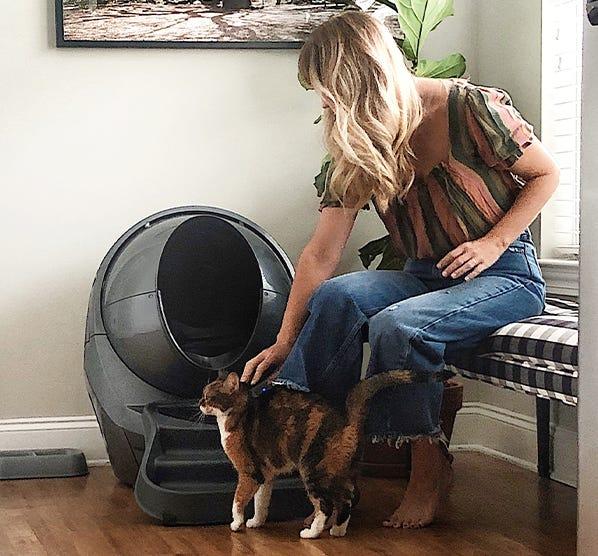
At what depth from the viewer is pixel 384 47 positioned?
2.52 meters

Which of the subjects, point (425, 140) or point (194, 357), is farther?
point (194, 357)

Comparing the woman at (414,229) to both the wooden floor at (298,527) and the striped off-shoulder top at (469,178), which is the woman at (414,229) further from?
the wooden floor at (298,527)

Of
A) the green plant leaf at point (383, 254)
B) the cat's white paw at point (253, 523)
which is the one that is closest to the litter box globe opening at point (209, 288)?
the green plant leaf at point (383, 254)

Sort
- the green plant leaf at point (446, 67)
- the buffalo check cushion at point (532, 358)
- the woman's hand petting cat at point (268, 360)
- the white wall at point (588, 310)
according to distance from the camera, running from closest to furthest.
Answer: the white wall at point (588, 310) → the buffalo check cushion at point (532, 358) → the woman's hand petting cat at point (268, 360) → the green plant leaf at point (446, 67)

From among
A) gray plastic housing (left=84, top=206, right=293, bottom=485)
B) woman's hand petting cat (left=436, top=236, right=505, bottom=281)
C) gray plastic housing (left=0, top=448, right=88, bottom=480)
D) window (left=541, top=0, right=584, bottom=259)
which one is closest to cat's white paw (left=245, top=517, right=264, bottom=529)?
gray plastic housing (left=84, top=206, right=293, bottom=485)

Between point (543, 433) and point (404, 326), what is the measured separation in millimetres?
864

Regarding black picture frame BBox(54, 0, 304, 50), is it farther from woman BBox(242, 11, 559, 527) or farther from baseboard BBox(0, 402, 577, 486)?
baseboard BBox(0, 402, 577, 486)

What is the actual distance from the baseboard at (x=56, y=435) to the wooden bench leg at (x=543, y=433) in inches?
49.5

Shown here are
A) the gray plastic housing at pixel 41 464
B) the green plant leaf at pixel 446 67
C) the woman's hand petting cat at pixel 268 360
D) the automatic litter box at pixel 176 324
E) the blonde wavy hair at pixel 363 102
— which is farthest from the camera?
the green plant leaf at pixel 446 67

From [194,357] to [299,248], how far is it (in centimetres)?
70

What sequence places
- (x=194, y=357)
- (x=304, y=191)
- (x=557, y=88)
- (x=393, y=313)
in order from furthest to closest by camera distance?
(x=304, y=191) < (x=557, y=88) < (x=194, y=357) < (x=393, y=313)

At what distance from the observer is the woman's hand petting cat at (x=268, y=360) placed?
2592 millimetres

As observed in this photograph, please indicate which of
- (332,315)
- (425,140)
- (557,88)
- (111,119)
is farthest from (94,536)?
(557,88)

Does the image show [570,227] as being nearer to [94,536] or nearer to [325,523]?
[325,523]
